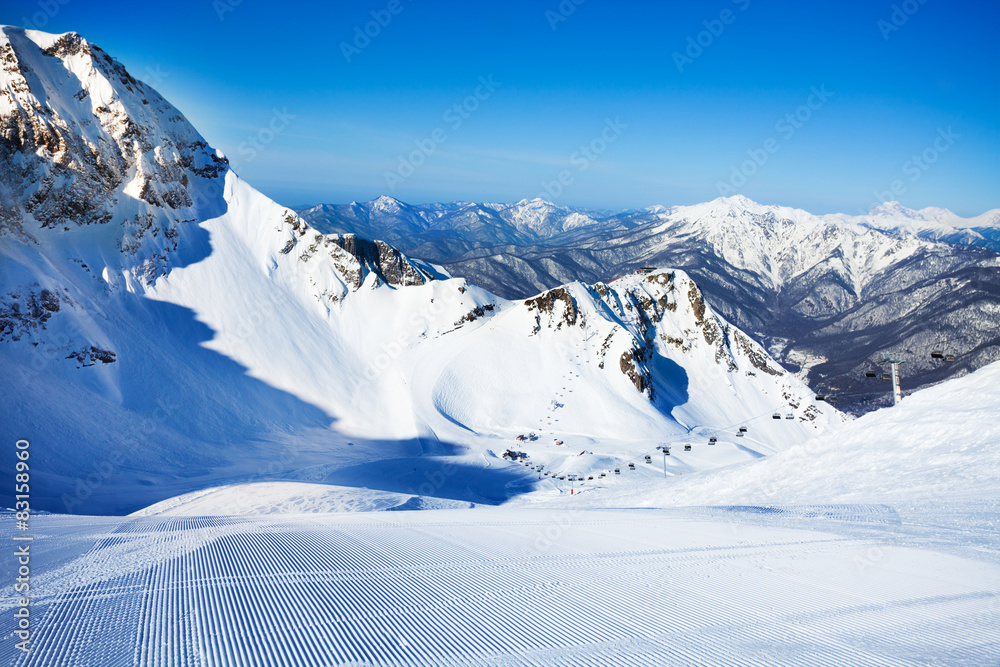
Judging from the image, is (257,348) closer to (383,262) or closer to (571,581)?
(383,262)

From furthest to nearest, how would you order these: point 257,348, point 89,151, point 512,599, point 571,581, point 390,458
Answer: point 89,151, point 257,348, point 390,458, point 571,581, point 512,599

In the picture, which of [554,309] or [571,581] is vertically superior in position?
[554,309]

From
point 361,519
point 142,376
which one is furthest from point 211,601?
point 142,376

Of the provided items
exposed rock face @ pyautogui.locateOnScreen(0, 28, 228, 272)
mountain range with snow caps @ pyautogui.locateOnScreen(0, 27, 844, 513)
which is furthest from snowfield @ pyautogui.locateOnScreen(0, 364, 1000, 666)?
exposed rock face @ pyautogui.locateOnScreen(0, 28, 228, 272)

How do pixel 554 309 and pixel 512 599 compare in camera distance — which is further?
pixel 554 309

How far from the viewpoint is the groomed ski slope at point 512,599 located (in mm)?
8539

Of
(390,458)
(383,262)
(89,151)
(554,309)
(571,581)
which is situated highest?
(89,151)

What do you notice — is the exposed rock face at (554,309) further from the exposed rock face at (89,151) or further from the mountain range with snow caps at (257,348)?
the exposed rock face at (89,151)

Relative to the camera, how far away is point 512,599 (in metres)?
11.0

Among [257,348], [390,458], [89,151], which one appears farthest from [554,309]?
[89,151]

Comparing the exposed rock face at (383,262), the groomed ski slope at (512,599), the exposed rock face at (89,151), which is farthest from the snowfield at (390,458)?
the exposed rock face at (383,262)

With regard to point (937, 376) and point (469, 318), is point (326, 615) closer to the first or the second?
point (469, 318)

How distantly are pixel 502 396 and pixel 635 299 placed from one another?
37802 millimetres

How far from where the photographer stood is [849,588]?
37.5 feet
